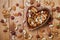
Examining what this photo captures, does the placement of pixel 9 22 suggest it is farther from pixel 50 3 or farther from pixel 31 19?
pixel 50 3

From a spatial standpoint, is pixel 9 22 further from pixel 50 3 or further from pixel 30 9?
pixel 50 3

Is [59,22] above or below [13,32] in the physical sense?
above

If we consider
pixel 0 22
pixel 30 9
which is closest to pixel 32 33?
pixel 30 9

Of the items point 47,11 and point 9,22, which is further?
point 9,22

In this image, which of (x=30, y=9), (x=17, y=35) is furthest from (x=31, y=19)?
(x=17, y=35)

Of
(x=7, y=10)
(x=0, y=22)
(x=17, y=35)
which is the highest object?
(x=7, y=10)

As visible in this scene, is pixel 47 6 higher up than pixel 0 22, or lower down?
higher up
